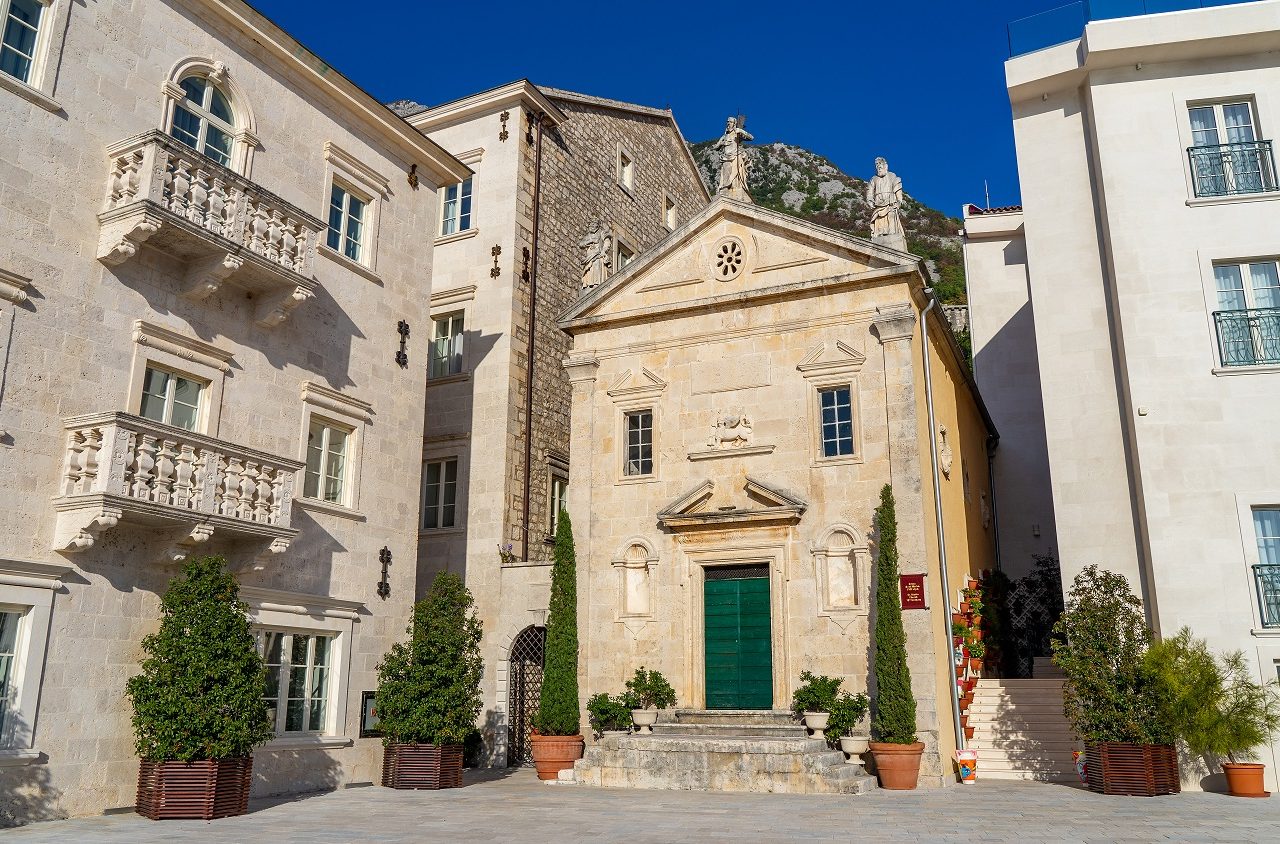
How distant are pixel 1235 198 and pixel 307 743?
16823 millimetres

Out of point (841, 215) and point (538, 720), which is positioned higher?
point (841, 215)

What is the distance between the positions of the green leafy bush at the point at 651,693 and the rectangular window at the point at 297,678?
4.99m

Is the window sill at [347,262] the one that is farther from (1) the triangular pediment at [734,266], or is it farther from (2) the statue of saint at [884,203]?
(2) the statue of saint at [884,203]

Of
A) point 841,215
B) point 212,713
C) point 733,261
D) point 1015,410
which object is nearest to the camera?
point 212,713

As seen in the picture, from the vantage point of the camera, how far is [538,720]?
16.8 metres

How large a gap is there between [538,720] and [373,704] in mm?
2951

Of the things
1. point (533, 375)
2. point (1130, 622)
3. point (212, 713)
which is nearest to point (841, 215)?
point (533, 375)

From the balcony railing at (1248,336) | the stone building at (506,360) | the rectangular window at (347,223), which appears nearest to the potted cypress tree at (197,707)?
the rectangular window at (347,223)

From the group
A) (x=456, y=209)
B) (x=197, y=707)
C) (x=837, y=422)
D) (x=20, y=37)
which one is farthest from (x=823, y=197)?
(x=197, y=707)

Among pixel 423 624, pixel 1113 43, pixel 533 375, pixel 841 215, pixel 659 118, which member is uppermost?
pixel 841 215

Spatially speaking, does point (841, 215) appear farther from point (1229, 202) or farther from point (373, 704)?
point (373, 704)

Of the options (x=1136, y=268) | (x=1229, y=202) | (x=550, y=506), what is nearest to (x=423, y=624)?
(x=550, y=506)

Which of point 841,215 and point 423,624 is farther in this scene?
point 841,215

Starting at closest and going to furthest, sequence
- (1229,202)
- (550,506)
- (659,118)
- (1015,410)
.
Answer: (1229,202)
(550,506)
(1015,410)
(659,118)
